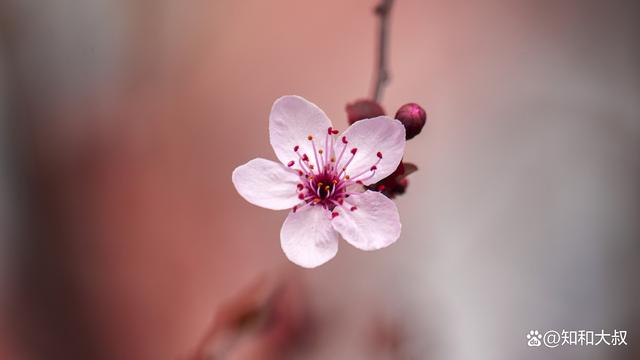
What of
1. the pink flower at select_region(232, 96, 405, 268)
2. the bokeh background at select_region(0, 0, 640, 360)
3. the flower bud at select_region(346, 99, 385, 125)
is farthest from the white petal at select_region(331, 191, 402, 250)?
the bokeh background at select_region(0, 0, 640, 360)

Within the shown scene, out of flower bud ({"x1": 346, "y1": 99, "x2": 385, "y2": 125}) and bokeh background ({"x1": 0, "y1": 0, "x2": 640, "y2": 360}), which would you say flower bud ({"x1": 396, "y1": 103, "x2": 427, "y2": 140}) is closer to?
flower bud ({"x1": 346, "y1": 99, "x2": 385, "y2": 125})

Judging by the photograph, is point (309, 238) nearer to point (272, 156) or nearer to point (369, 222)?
point (369, 222)

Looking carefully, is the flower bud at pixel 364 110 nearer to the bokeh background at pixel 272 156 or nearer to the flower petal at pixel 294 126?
the flower petal at pixel 294 126

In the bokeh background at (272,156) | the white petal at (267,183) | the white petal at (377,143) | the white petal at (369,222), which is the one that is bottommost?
the bokeh background at (272,156)

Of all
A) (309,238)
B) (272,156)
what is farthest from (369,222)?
(272,156)

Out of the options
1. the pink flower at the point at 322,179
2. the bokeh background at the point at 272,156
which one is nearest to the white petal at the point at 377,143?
the pink flower at the point at 322,179
